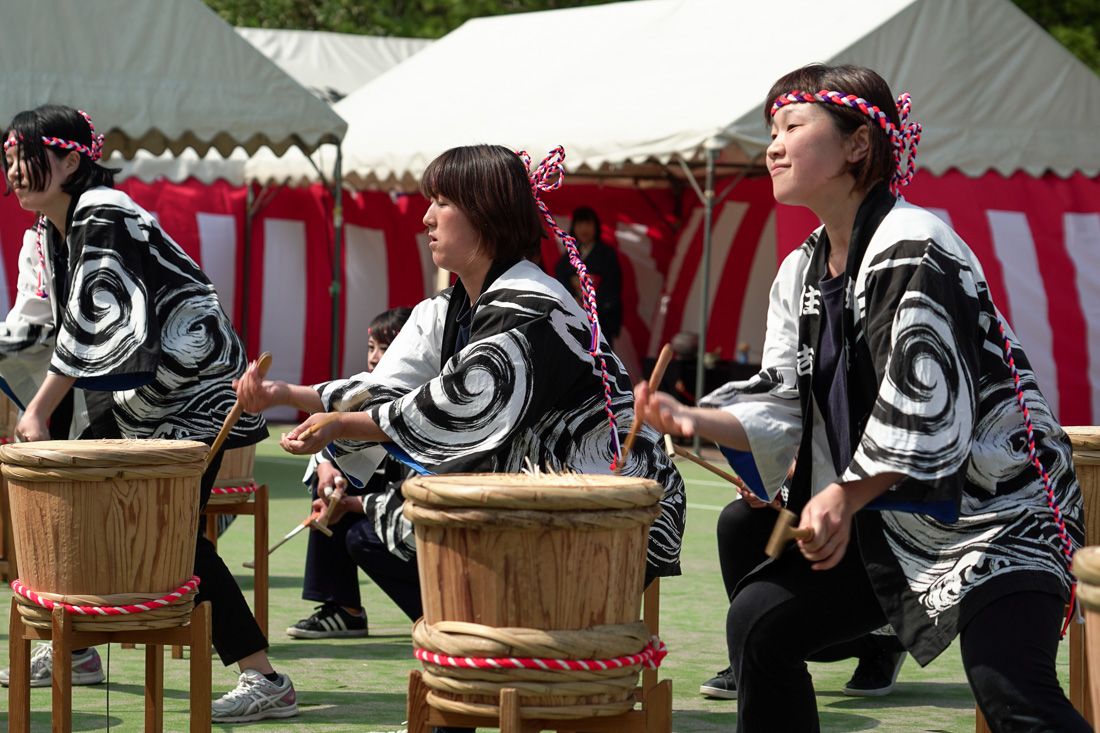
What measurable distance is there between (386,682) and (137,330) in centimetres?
130

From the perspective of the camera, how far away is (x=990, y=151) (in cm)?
1097

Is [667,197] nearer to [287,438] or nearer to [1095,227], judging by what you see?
[1095,227]

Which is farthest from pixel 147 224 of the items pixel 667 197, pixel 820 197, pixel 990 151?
pixel 667 197

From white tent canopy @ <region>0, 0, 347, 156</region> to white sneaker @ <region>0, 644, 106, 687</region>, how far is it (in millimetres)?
5379

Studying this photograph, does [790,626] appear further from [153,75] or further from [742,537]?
[153,75]

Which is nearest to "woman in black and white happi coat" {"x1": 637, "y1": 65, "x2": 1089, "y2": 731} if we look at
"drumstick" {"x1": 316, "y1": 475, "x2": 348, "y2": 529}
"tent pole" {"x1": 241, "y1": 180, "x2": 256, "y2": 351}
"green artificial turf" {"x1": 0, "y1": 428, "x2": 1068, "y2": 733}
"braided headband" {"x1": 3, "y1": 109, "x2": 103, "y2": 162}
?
"green artificial turf" {"x1": 0, "y1": 428, "x2": 1068, "y2": 733}

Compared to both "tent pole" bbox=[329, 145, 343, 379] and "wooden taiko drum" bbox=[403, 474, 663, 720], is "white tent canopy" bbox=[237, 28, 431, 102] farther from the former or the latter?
"wooden taiko drum" bbox=[403, 474, 663, 720]

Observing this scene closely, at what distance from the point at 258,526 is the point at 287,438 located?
6.99ft

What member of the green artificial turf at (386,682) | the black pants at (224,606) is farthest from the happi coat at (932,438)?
the black pants at (224,606)

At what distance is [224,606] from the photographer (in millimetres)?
4348

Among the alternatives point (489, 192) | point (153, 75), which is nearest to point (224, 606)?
point (489, 192)

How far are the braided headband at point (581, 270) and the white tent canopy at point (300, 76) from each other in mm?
9757

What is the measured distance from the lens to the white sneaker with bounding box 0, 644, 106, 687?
15.6ft

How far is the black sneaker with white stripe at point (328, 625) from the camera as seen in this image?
559 centimetres
